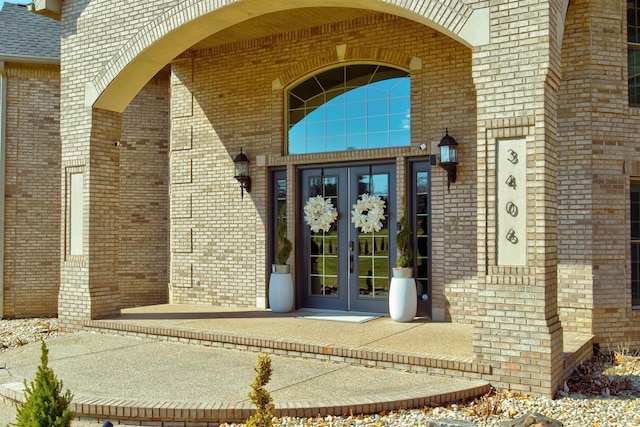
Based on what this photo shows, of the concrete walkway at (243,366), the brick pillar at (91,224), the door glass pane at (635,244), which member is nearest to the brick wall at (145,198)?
the brick pillar at (91,224)

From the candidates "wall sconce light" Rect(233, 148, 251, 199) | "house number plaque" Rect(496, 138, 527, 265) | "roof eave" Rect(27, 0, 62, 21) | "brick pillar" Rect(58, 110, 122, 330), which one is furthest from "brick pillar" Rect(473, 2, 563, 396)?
"roof eave" Rect(27, 0, 62, 21)

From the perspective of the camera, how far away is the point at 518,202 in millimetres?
5805

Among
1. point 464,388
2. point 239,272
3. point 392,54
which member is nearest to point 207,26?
point 392,54

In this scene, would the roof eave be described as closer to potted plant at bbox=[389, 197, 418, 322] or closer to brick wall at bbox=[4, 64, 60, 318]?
brick wall at bbox=[4, 64, 60, 318]

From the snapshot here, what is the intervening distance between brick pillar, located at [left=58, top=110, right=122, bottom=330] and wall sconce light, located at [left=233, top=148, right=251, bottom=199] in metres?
1.91

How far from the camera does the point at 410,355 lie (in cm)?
622

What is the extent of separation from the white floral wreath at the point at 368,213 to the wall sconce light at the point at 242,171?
A: 6.55 ft

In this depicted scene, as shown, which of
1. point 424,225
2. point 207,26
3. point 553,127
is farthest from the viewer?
point 424,225

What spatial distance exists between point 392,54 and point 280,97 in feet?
6.78

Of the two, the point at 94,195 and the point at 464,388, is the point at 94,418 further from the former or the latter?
the point at 94,195

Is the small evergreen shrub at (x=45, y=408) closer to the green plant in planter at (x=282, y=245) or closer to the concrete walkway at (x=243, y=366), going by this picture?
the concrete walkway at (x=243, y=366)

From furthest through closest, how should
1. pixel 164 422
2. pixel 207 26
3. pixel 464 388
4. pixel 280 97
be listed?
1. pixel 280 97
2. pixel 207 26
3. pixel 464 388
4. pixel 164 422

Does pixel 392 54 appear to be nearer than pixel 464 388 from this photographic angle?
No

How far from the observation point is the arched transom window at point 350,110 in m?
8.95
